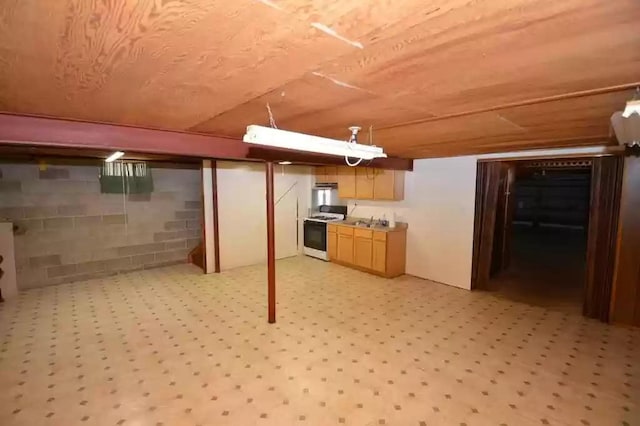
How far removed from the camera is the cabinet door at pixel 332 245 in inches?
257

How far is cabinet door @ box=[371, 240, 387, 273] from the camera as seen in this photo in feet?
18.3

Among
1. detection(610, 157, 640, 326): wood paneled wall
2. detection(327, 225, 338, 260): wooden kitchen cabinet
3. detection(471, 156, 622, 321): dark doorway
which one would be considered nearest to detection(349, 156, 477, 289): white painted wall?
detection(471, 156, 622, 321): dark doorway

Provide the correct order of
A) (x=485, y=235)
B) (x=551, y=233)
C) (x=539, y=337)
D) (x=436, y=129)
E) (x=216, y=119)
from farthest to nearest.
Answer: (x=551, y=233), (x=485, y=235), (x=539, y=337), (x=436, y=129), (x=216, y=119)

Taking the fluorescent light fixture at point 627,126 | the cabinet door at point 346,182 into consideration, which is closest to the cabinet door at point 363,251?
the cabinet door at point 346,182

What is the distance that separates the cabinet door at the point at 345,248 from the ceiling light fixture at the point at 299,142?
355 centimetres

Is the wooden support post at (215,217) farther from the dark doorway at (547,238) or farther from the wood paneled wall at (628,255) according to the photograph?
the wood paneled wall at (628,255)

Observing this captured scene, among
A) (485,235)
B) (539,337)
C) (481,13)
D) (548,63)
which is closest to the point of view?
(481,13)

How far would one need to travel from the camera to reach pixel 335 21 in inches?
43.1

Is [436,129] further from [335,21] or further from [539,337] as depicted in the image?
[539,337]

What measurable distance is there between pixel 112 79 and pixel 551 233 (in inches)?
510

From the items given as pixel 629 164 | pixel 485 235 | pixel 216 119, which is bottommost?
pixel 485 235

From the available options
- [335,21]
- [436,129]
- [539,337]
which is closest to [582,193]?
[539,337]

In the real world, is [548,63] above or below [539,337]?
above

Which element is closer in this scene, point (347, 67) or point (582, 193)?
point (347, 67)
